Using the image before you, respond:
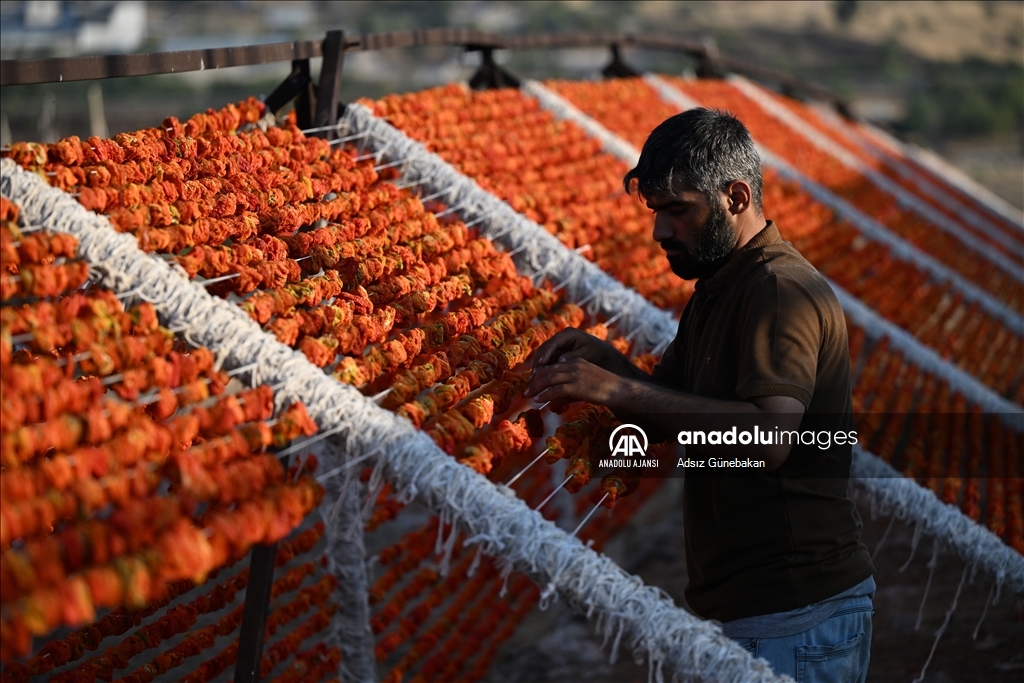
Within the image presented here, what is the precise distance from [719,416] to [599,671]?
2.61m

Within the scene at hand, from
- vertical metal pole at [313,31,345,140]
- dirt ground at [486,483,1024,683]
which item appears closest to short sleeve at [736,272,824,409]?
dirt ground at [486,483,1024,683]

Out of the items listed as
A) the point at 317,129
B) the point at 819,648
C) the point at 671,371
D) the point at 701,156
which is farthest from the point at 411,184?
the point at 819,648

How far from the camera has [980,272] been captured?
6051 millimetres

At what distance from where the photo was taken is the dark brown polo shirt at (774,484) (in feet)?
6.14

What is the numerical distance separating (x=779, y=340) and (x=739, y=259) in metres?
0.28

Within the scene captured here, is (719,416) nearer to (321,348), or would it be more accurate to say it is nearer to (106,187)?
(321,348)

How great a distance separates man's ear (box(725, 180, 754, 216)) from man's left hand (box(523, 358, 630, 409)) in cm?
44

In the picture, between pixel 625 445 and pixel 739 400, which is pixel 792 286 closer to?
pixel 739 400

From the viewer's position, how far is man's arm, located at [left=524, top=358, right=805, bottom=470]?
177 cm

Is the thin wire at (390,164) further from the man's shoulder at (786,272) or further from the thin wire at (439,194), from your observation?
the man's shoulder at (786,272)

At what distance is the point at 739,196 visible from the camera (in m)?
2.04

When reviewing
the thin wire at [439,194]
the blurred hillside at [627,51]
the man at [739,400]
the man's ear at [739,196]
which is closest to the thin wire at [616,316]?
the thin wire at [439,194]

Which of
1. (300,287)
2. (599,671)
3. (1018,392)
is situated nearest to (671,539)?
(599,671)

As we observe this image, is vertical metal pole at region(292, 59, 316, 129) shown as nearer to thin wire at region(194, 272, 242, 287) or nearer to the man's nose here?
thin wire at region(194, 272, 242, 287)
